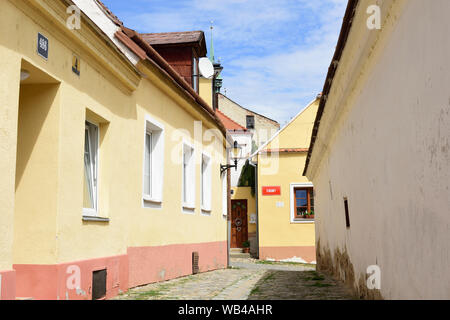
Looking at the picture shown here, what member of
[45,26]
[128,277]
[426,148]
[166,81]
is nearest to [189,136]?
[166,81]

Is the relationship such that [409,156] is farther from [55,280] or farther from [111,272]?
[111,272]

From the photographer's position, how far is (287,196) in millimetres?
22688

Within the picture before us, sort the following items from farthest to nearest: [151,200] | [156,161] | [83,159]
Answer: [156,161]
[151,200]
[83,159]

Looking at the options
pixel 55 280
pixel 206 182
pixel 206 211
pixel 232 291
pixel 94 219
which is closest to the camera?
pixel 55 280

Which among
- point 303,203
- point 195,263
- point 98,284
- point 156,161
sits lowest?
point 195,263

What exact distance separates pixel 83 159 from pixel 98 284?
5.33 ft

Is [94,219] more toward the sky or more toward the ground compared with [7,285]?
more toward the sky

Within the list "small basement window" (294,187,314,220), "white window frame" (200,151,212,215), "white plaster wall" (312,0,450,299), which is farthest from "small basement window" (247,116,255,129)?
"white plaster wall" (312,0,450,299)

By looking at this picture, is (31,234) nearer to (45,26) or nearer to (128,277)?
(45,26)

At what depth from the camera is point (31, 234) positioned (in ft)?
19.2

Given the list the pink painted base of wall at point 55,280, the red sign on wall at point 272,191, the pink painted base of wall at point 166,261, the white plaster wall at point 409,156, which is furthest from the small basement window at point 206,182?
the red sign on wall at point 272,191

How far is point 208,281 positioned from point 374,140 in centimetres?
635

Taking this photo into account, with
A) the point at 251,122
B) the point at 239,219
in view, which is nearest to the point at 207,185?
the point at 239,219

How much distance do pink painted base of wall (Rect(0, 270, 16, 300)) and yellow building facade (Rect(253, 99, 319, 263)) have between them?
1797 cm
